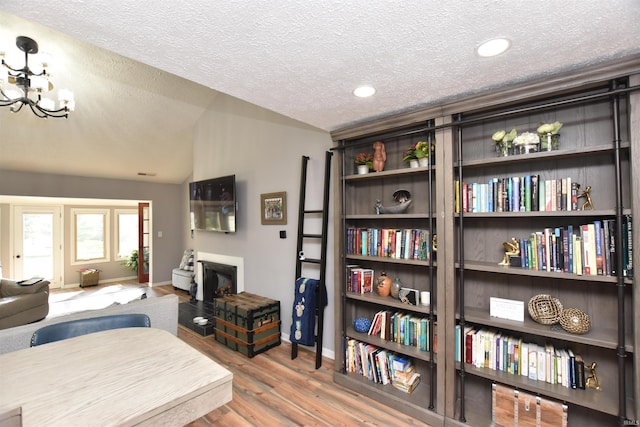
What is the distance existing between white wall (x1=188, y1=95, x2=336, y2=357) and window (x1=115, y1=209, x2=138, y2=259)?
3873 mm

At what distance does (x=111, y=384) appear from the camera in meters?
1.04

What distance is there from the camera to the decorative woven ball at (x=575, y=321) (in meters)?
1.58

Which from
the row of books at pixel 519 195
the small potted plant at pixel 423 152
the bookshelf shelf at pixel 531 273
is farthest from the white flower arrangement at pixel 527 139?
the bookshelf shelf at pixel 531 273

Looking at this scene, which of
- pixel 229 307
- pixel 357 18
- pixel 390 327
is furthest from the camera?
pixel 229 307

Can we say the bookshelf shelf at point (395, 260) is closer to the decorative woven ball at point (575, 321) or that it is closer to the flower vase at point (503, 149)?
the decorative woven ball at point (575, 321)

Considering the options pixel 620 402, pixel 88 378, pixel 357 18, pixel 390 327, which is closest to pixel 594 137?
pixel 620 402

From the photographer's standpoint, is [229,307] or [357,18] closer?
[357,18]

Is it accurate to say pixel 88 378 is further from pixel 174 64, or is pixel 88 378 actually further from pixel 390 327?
pixel 390 327

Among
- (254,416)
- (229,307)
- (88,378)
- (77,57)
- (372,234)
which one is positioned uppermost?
(77,57)

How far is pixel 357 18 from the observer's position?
3.64 feet

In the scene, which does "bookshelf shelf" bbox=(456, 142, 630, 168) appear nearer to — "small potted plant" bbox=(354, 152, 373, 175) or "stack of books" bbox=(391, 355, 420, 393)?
"small potted plant" bbox=(354, 152, 373, 175)

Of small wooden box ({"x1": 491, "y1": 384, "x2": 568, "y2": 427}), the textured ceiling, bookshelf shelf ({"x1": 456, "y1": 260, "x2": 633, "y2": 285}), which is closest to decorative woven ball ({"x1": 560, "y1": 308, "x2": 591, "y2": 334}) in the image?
bookshelf shelf ({"x1": 456, "y1": 260, "x2": 633, "y2": 285})

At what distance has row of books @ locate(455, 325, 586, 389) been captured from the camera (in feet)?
5.43

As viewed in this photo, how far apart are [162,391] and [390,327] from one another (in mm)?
1741
